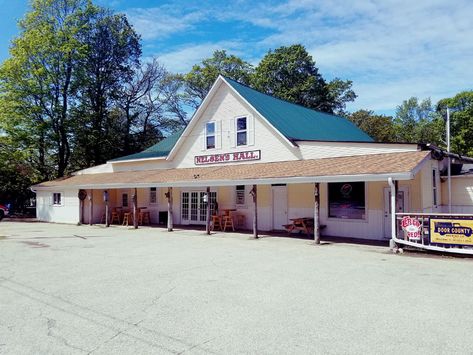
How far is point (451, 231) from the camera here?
10.4 m

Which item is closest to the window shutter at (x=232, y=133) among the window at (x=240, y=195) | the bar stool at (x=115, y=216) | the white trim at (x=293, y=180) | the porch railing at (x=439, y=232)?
the window at (x=240, y=195)

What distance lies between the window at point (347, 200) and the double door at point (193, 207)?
6645 millimetres

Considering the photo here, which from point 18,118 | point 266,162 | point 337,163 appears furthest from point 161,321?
point 18,118

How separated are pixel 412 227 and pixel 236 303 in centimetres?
713

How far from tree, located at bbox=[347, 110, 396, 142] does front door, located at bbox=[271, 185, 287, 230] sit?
1055 inches

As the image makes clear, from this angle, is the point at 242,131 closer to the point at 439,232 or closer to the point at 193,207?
the point at 193,207

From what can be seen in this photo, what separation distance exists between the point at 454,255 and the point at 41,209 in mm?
25040

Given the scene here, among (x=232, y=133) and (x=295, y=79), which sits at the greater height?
(x=295, y=79)

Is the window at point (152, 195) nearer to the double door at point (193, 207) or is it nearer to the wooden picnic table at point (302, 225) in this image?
the double door at point (193, 207)

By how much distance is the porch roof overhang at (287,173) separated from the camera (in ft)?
38.0

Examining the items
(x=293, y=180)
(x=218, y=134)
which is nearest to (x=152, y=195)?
(x=218, y=134)

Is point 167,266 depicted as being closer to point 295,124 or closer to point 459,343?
point 459,343

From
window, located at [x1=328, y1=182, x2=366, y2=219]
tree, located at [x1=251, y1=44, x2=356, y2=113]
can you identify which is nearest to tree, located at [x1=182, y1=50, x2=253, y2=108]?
tree, located at [x1=251, y1=44, x2=356, y2=113]

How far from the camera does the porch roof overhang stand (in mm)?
11586
